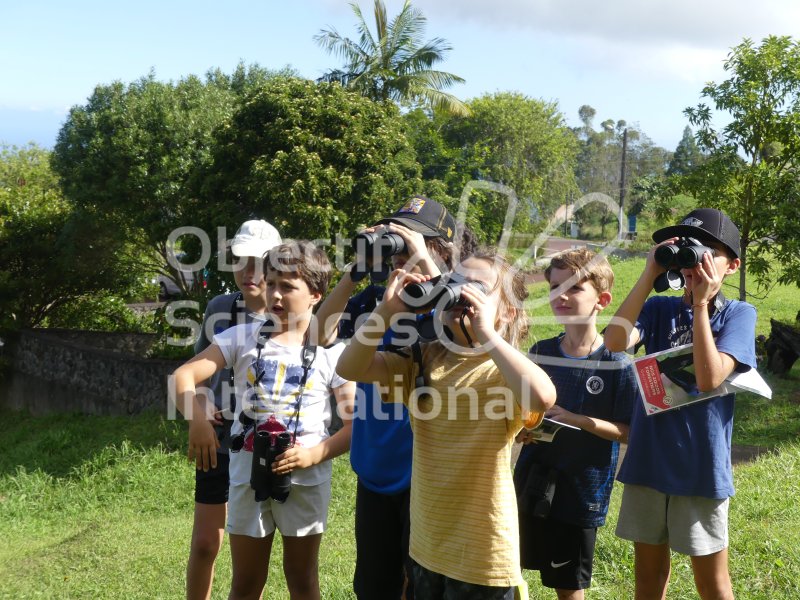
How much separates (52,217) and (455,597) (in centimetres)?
1384

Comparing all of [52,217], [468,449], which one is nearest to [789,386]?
[468,449]

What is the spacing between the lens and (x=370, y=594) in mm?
3000

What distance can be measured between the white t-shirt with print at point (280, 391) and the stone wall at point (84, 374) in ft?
28.3

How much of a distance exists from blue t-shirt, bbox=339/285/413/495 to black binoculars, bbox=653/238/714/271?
3.36 ft

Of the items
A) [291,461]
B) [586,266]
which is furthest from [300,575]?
[586,266]

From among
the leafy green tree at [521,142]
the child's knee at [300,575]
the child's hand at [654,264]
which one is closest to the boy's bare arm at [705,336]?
the child's hand at [654,264]

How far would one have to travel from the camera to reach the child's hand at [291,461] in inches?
113

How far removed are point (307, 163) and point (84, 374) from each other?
5.78 m

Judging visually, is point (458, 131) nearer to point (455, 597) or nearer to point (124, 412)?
point (124, 412)

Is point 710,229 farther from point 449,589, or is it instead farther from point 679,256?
point 449,589

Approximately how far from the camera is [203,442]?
3.07 meters

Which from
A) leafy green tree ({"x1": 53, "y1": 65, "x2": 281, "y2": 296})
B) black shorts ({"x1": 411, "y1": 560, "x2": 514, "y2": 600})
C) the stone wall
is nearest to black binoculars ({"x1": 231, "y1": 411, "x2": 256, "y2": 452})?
black shorts ({"x1": 411, "y1": 560, "x2": 514, "y2": 600})

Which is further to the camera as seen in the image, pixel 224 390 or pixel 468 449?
pixel 224 390

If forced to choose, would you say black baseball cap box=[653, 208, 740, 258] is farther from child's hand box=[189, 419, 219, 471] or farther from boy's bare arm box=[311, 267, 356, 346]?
child's hand box=[189, 419, 219, 471]
